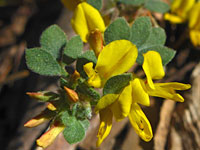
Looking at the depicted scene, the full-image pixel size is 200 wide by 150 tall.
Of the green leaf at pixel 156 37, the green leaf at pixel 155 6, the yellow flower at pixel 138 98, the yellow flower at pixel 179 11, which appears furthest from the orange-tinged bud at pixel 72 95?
the yellow flower at pixel 179 11

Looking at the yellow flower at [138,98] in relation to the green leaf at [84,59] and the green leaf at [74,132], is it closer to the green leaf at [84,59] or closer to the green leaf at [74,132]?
the green leaf at [74,132]

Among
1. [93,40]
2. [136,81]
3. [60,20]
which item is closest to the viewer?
[136,81]

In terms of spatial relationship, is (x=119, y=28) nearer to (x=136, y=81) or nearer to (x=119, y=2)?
(x=136, y=81)

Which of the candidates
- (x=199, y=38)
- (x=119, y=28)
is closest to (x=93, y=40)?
(x=119, y=28)

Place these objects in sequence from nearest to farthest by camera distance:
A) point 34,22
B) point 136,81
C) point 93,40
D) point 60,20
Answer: point 136,81, point 93,40, point 60,20, point 34,22

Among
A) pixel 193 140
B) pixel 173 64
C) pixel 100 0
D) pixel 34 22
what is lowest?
pixel 193 140

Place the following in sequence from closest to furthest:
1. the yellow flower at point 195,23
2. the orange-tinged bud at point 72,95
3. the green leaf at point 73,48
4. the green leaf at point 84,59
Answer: the orange-tinged bud at point 72,95 < the green leaf at point 84,59 < the green leaf at point 73,48 < the yellow flower at point 195,23
